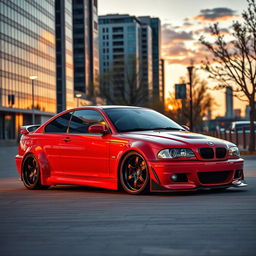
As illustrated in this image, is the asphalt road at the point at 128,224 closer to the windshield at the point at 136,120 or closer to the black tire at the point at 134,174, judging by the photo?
the black tire at the point at 134,174

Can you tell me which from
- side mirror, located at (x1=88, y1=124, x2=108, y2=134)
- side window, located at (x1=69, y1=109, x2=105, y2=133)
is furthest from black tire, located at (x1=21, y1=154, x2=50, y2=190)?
side mirror, located at (x1=88, y1=124, x2=108, y2=134)

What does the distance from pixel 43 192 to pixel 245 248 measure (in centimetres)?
635

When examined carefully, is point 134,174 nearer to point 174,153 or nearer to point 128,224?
point 174,153

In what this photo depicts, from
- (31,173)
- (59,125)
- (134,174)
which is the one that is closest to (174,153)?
(134,174)

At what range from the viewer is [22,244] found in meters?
6.05

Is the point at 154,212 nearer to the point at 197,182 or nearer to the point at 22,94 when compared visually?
the point at 197,182

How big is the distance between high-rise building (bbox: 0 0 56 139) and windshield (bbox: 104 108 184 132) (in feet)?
215

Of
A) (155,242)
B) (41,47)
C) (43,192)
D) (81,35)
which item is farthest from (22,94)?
(155,242)

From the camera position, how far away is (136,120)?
36.7 ft

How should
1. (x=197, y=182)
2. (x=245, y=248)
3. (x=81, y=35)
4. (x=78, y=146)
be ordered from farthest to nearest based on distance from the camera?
(x=81, y=35) → (x=78, y=146) → (x=197, y=182) → (x=245, y=248)

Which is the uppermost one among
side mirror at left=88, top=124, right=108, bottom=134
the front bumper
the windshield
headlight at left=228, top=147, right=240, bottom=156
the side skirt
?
the windshield

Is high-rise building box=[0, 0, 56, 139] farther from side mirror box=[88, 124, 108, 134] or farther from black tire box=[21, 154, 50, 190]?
side mirror box=[88, 124, 108, 134]

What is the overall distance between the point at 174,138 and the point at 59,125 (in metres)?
2.60

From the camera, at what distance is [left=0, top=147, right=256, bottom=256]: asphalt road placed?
225 inches
